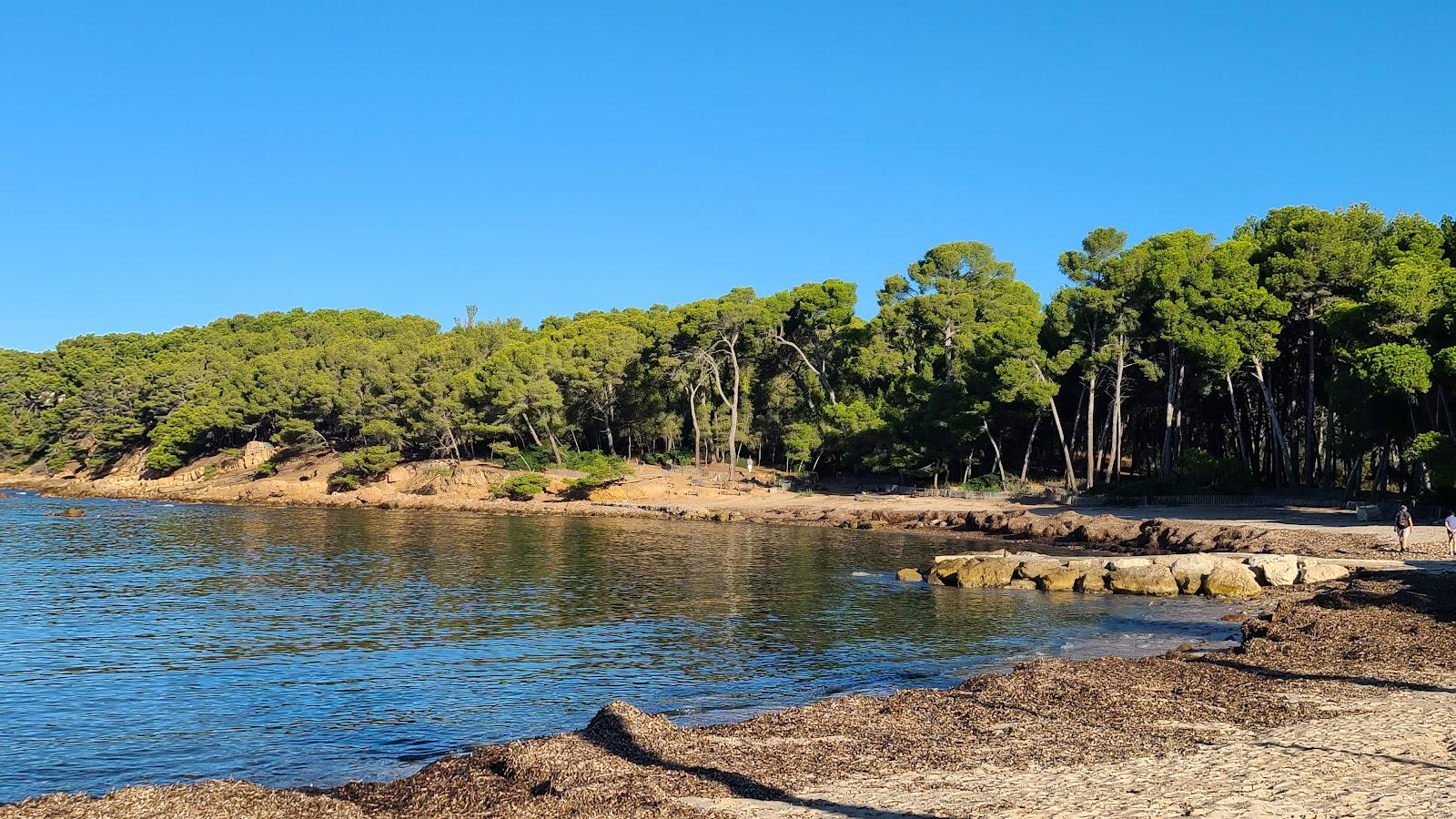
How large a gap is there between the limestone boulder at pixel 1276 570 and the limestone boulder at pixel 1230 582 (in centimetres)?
34

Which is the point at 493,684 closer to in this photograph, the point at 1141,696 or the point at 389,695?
the point at 389,695

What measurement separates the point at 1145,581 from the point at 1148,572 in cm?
35

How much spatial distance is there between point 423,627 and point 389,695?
704cm

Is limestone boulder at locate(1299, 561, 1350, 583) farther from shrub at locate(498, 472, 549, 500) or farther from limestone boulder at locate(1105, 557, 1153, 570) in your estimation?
shrub at locate(498, 472, 549, 500)

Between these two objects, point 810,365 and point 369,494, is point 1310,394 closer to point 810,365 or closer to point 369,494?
point 810,365

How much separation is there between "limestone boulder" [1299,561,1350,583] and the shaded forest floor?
441 inches

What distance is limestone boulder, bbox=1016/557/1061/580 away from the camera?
31.7 meters

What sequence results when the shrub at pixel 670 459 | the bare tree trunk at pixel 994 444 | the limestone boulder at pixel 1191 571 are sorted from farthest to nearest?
the shrub at pixel 670 459 < the bare tree trunk at pixel 994 444 < the limestone boulder at pixel 1191 571

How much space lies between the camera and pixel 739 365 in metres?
79.6

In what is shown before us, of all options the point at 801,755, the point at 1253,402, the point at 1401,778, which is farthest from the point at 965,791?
the point at 1253,402

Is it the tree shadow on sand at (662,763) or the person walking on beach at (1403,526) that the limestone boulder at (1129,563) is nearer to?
the person walking on beach at (1403,526)

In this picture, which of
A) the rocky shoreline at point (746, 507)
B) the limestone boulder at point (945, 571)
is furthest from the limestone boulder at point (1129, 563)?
the rocky shoreline at point (746, 507)

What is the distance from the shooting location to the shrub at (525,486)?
230 ft

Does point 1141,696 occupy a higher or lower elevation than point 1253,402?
lower
